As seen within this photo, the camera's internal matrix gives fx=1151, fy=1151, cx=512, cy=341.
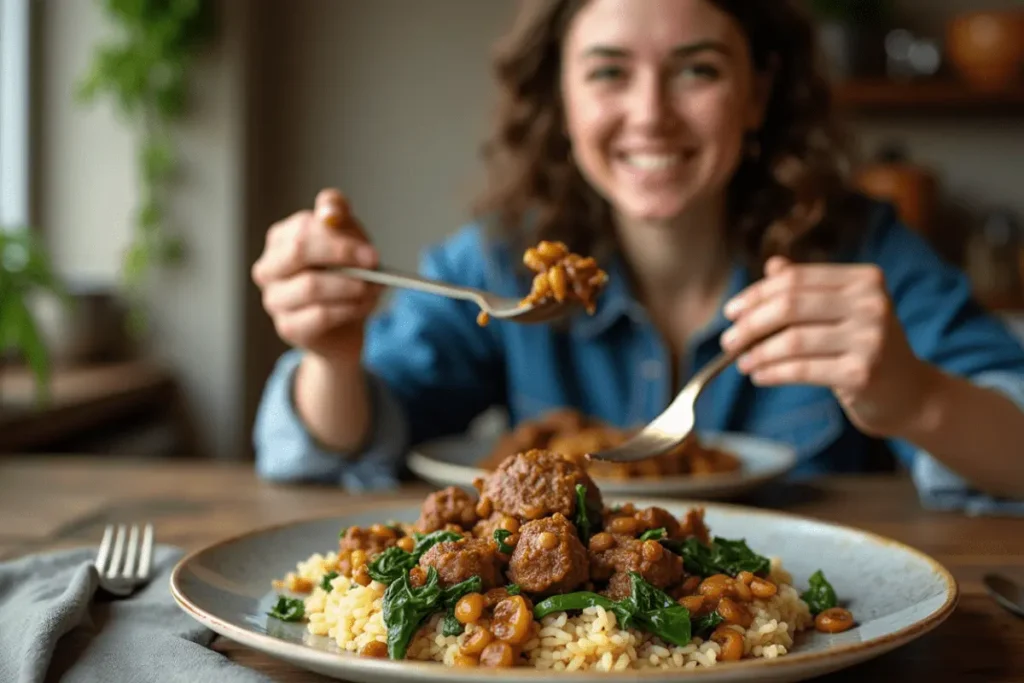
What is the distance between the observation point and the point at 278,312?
69.2 inches

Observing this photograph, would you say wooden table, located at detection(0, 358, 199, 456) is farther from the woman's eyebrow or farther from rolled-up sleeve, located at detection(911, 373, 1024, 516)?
rolled-up sleeve, located at detection(911, 373, 1024, 516)

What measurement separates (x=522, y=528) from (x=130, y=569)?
49 cm

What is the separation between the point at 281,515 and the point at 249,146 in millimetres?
2939

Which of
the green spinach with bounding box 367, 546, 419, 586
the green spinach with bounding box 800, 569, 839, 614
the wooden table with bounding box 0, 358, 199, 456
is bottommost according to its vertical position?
the wooden table with bounding box 0, 358, 199, 456

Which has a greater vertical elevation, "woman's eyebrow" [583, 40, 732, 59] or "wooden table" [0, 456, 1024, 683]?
"woman's eyebrow" [583, 40, 732, 59]

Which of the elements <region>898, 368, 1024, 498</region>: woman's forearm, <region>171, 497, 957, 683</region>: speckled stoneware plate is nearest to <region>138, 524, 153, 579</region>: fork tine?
<region>171, 497, 957, 683</region>: speckled stoneware plate

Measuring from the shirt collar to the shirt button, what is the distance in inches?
3.4

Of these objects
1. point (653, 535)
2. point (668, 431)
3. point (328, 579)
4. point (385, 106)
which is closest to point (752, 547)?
point (668, 431)

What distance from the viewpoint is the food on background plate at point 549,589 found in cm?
97

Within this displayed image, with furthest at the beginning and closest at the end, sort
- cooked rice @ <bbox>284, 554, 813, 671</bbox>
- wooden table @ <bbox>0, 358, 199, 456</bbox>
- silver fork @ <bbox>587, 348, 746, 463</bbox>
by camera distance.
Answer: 1. wooden table @ <bbox>0, 358, 199, 456</bbox>
2. silver fork @ <bbox>587, 348, 746, 463</bbox>
3. cooked rice @ <bbox>284, 554, 813, 671</bbox>

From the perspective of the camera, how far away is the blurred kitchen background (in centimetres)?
408

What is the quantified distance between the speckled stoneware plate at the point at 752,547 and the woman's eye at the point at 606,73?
94 centimetres

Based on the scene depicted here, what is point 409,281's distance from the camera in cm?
146

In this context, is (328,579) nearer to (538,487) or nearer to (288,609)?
(288,609)
